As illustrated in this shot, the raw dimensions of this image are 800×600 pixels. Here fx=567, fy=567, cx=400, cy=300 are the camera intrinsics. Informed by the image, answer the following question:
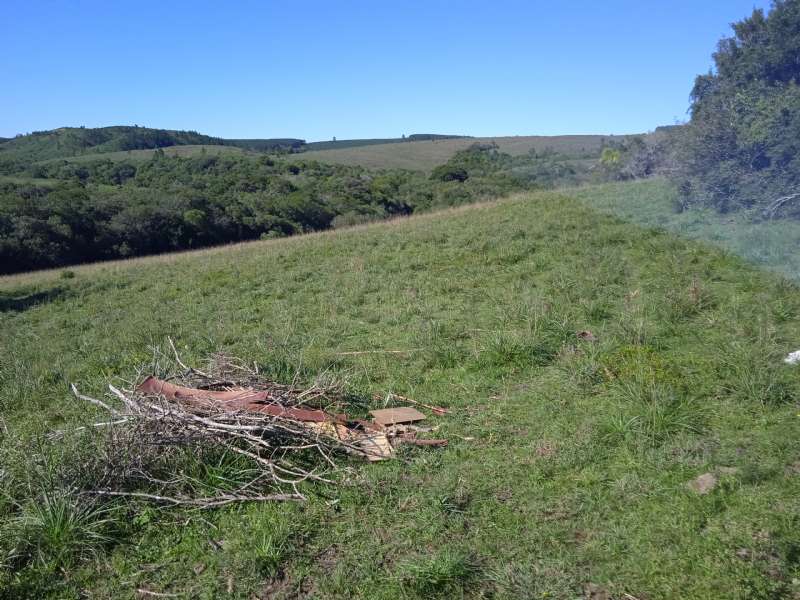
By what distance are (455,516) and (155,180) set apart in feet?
168

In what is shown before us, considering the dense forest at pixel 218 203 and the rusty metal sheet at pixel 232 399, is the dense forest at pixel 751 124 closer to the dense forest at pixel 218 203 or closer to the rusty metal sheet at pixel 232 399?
the dense forest at pixel 218 203

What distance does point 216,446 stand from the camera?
3.62m

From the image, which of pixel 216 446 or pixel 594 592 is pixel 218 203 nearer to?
pixel 216 446

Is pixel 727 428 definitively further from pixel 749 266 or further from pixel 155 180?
pixel 155 180

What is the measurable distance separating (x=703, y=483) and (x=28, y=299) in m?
12.6

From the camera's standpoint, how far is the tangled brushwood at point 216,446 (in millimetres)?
3377

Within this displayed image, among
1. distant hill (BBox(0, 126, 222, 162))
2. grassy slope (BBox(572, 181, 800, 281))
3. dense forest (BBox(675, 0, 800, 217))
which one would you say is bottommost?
grassy slope (BBox(572, 181, 800, 281))

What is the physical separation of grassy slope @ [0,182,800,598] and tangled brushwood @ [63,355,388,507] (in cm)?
22

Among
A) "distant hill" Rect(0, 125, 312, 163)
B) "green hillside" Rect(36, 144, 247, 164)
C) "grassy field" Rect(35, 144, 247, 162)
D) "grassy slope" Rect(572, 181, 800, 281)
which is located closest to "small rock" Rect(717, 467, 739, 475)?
"grassy slope" Rect(572, 181, 800, 281)

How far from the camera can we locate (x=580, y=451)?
3.62 m

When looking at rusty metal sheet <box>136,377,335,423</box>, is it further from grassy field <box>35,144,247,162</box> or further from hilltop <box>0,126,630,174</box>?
grassy field <box>35,144,247,162</box>

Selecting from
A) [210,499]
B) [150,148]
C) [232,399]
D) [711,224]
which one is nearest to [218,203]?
[711,224]

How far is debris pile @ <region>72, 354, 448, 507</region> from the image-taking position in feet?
11.1

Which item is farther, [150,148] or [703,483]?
[150,148]
